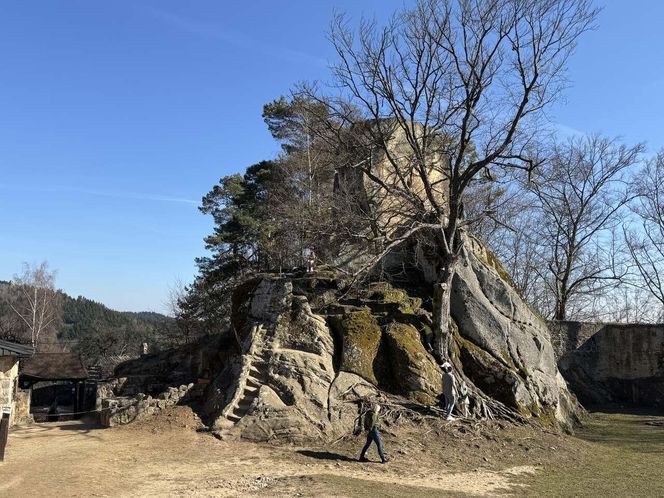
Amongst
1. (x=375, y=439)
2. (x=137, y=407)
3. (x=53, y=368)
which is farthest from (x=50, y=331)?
(x=375, y=439)

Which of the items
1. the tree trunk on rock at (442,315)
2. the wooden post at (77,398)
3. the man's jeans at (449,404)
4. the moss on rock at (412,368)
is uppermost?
the tree trunk on rock at (442,315)

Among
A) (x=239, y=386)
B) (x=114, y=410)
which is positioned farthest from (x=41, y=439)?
(x=239, y=386)

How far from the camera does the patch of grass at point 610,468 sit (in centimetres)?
1088

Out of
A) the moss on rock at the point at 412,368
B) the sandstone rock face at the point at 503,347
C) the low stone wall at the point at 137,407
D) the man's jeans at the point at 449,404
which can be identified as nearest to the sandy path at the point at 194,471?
the low stone wall at the point at 137,407

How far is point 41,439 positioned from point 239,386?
5.44 m

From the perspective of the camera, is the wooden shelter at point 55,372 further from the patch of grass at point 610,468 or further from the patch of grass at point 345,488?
the patch of grass at point 610,468

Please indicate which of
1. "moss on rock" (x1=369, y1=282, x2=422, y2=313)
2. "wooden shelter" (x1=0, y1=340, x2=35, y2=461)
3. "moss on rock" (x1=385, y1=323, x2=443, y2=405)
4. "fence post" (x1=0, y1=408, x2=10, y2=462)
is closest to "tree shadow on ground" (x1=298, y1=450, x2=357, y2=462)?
"moss on rock" (x1=385, y1=323, x2=443, y2=405)

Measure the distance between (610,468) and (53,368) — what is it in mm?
22383

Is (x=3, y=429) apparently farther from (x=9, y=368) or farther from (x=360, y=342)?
(x=360, y=342)

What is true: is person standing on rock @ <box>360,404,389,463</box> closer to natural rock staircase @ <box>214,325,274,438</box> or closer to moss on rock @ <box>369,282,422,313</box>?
natural rock staircase @ <box>214,325,274,438</box>

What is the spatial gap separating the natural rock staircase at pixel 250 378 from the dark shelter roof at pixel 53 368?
439 inches

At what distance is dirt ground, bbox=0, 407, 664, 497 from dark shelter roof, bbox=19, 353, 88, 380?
827 cm

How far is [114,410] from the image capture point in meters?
16.3

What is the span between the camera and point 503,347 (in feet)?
62.5
